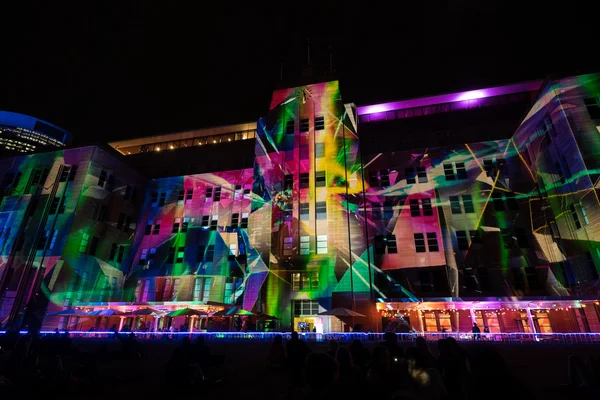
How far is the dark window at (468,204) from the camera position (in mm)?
36469

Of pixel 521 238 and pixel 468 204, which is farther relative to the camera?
pixel 468 204

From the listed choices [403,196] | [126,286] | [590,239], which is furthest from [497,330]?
[126,286]

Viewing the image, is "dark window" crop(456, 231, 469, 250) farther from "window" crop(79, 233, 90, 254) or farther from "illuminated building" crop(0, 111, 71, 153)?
"illuminated building" crop(0, 111, 71, 153)

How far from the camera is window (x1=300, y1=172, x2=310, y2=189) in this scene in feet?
122

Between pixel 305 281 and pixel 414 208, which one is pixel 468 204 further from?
pixel 305 281

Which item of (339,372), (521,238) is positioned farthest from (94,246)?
(521,238)

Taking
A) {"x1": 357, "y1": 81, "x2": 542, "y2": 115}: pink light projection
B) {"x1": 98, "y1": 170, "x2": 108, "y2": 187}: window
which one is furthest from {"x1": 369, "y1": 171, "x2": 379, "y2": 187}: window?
{"x1": 98, "y1": 170, "x2": 108, "y2": 187}: window

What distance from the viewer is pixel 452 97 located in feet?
149

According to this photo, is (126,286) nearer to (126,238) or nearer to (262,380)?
(126,238)

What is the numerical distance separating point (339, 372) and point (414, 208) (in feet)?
115

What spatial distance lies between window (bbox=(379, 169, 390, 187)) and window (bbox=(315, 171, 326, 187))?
26.6 feet

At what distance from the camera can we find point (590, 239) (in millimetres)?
27172

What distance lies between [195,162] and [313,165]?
843 inches

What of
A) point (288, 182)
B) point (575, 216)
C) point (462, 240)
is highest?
point (288, 182)
